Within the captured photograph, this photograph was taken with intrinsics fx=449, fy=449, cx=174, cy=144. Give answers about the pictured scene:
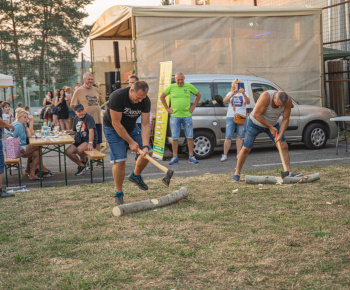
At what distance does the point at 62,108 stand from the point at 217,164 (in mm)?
8392

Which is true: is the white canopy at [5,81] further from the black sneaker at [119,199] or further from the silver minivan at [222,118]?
the black sneaker at [119,199]

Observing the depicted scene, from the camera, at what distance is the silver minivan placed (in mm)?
10664

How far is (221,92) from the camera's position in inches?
431

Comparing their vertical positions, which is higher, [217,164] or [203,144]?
[203,144]

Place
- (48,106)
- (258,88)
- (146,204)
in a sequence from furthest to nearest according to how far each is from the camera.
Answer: (48,106)
(258,88)
(146,204)

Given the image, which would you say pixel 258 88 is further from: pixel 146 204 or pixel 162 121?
pixel 146 204

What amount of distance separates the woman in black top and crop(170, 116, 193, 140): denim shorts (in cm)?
730

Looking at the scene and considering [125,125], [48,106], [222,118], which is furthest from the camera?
[48,106]

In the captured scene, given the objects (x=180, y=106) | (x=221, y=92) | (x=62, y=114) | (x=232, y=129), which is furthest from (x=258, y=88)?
(x=62, y=114)

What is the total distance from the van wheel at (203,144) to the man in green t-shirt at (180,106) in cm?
46

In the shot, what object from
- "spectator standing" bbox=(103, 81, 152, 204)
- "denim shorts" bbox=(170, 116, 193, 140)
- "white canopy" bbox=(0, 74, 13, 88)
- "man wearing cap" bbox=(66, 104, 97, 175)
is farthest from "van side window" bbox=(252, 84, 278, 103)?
"white canopy" bbox=(0, 74, 13, 88)

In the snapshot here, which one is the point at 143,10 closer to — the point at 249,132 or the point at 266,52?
the point at 266,52

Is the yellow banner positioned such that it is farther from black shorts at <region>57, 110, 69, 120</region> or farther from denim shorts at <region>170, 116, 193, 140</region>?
black shorts at <region>57, 110, 69, 120</region>

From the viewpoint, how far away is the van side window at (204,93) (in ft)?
35.4
